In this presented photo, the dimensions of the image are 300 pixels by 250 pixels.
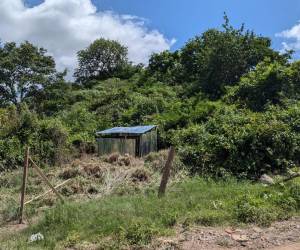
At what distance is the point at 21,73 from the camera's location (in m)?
36.2

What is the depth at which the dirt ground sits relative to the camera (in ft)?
25.2

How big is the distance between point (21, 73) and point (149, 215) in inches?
1173

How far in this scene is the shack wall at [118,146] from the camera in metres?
18.3

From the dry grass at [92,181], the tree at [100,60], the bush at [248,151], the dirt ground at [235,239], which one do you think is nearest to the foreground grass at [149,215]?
the dirt ground at [235,239]

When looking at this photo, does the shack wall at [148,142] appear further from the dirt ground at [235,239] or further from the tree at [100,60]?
the tree at [100,60]

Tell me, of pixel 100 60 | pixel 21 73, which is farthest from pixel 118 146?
pixel 100 60

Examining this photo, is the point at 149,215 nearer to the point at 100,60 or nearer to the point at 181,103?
the point at 181,103

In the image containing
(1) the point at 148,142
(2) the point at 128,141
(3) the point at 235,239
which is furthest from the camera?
(1) the point at 148,142

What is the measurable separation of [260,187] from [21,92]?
29.1 metres

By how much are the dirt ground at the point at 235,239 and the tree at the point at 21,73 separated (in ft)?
98.2

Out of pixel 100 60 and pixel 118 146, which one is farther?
pixel 100 60

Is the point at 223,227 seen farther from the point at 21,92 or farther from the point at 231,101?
the point at 21,92

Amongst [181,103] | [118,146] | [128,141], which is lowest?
[118,146]

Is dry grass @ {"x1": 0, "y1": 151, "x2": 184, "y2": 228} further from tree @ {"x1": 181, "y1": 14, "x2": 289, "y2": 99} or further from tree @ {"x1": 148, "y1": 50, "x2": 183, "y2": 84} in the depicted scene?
tree @ {"x1": 148, "y1": 50, "x2": 183, "y2": 84}
